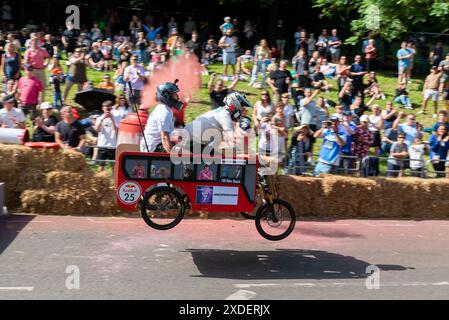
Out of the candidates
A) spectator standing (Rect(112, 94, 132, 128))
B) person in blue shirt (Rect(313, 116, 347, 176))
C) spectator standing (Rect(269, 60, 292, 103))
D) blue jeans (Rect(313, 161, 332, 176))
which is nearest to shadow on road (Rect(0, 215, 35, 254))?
spectator standing (Rect(112, 94, 132, 128))

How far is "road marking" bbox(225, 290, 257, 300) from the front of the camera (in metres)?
8.83

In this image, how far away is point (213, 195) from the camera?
9.87m

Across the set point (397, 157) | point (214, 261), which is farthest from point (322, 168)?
point (214, 261)

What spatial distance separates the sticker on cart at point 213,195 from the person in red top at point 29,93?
22.8ft

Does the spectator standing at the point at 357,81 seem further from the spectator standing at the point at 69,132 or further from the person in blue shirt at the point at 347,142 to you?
the spectator standing at the point at 69,132

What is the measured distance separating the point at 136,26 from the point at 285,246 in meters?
12.8

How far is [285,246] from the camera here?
11398 mm

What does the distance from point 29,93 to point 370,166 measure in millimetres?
7161

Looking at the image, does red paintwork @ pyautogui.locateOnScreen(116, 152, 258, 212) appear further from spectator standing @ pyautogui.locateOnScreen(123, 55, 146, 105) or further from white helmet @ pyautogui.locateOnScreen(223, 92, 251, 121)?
spectator standing @ pyautogui.locateOnScreen(123, 55, 146, 105)

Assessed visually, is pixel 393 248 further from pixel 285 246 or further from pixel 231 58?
pixel 231 58

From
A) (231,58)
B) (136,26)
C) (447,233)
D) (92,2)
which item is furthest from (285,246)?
(92,2)

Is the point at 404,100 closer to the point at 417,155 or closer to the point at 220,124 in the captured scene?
the point at 417,155

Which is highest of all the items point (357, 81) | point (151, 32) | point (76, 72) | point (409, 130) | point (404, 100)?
point (151, 32)

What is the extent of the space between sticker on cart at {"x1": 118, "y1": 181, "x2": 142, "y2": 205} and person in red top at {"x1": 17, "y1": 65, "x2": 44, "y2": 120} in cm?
665
